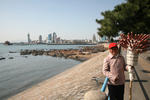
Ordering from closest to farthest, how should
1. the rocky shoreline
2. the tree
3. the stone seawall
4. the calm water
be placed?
the stone seawall → the calm water → the tree → the rocky shoreline

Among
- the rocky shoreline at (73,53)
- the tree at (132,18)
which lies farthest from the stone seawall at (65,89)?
the rocky shoreline at (73,53)

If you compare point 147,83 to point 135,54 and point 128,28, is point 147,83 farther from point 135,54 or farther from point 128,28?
point 128,28

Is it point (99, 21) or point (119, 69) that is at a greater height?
point (99, 21)

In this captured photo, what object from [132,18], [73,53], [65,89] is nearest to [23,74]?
[65,89]

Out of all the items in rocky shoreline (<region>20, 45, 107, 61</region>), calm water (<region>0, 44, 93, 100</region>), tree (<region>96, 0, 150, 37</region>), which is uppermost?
tree (<region>96, 0, 150, 37</region>)

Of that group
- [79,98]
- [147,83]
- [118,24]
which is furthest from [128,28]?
[79,98]

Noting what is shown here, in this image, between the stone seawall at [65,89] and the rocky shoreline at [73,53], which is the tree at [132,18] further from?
the rocky shoreline at [73,53]

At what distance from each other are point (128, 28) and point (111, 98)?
13.3 metres

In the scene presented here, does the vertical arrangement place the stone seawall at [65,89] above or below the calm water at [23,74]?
above

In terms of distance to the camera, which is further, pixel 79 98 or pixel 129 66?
pixel 79 98

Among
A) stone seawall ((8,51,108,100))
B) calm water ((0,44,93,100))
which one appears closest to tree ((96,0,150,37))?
stone seawall ((8,51,108,100))

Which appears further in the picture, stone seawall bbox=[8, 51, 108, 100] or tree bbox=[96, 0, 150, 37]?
tree bbox=[96, 0, 150, 37]

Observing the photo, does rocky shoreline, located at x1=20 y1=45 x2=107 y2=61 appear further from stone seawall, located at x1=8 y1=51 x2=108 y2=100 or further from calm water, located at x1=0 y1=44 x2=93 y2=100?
stone seawall, located at x1=8 y1=51 x2=108 y2=100

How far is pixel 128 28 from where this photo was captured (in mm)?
14258
